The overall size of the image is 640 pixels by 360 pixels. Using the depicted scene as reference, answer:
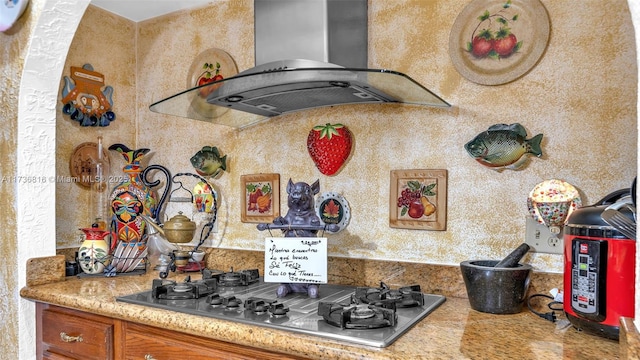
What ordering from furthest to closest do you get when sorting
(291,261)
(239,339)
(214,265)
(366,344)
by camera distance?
(214,265), (291,261), (239,339), (366,344)

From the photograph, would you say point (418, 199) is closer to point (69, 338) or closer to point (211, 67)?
point (211, 67)

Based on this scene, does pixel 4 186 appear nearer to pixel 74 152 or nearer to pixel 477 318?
pixel 74 152

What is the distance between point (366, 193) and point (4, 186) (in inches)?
52.1

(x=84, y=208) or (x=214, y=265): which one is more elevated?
(x=84, y=208)

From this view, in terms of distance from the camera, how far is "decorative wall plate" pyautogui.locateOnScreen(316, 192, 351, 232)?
1.62 m

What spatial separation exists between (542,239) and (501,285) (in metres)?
0.25

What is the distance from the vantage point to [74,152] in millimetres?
1914

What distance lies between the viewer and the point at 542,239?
4.27ft

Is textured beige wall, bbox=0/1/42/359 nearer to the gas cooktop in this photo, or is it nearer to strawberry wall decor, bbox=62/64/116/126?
strawberry wall decor, bbox=62/64/116/126

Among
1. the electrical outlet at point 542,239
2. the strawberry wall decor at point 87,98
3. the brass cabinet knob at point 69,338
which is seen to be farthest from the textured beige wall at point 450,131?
the brass cabinet knob at point 69,338

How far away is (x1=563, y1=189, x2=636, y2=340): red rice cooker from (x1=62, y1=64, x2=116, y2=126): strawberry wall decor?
6.35 ft

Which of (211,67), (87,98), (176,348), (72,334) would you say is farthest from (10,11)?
(176,348)

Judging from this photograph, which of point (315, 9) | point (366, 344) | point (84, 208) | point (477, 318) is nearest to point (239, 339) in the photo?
point (366, 344)

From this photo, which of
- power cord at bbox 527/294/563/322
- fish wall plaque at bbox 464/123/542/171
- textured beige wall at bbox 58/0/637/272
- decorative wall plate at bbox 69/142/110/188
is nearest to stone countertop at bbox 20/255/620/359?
power cord at bbox 527/294/563/322
